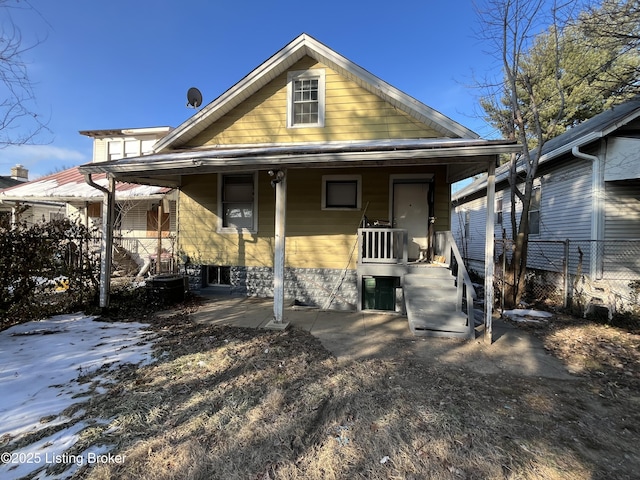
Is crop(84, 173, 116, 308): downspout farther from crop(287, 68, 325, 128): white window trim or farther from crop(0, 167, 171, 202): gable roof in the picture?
crop(0, 167, 171, 202): gable roof

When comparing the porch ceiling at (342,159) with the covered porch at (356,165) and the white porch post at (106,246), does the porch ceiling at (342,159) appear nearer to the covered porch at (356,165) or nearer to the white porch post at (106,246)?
the covered porch at (356,165)

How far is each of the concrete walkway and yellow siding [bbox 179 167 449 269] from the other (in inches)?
58.4

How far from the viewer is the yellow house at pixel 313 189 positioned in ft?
23.9

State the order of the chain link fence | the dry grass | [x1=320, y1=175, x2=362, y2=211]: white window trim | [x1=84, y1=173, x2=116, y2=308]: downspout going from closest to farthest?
the dry grass
[x1=84, y1=173, x2=116, y2=308]: downspout
the chain link fence
[x1=320, y1=175, x2=362, y2=211]: white window trim

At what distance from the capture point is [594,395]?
3.39 metres

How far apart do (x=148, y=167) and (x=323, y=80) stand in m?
4.80

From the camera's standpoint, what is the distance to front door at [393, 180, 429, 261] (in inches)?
301

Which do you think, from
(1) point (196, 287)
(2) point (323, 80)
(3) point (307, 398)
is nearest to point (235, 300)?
(1) point (196, 287)

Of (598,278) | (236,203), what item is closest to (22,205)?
(236,203)

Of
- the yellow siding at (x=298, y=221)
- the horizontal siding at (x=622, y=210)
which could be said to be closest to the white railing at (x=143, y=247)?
the yellow siding at (x=298, y=221)

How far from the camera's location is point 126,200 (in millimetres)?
12172

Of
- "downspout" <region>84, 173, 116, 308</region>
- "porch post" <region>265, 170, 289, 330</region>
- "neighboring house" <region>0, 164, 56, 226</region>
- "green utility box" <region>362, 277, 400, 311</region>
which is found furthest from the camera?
"green utility box" <region>362, 277, 400, 311</region>

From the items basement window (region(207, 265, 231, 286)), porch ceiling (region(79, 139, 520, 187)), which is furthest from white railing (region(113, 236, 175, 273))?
porch ceiling (region(79, 139, 520, 187))

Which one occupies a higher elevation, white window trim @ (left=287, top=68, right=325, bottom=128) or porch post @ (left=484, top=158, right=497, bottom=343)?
white window trim @ (left=287, top=68, right=325, bottom=128)
